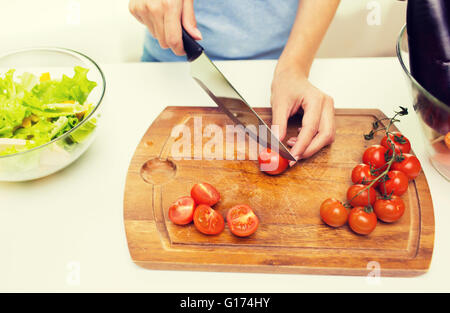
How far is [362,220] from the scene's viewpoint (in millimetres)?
761

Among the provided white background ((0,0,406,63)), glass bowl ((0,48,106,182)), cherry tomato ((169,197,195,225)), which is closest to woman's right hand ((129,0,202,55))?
glass bowl ((0,48,106,182))

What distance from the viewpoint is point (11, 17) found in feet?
4.92

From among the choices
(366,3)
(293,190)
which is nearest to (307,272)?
(293,190)

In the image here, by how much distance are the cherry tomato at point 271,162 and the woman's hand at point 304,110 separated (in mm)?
26

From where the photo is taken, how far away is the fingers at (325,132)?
92cm

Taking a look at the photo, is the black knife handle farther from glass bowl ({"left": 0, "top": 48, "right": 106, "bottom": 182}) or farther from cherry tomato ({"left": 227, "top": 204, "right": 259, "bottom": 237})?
cherry tomato ({"left": 227, "top": 204, "right": 259, "bottom": 237})

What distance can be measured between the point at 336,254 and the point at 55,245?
608 mm

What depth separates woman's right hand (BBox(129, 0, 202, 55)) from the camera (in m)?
0.90

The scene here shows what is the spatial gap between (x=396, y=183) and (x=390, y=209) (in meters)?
0.08

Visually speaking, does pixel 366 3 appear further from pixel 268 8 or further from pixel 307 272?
pixel 307 272

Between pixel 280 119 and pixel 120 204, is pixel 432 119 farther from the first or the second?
pixel 120 204

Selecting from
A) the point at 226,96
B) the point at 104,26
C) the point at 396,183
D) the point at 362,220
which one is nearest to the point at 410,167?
the point at 396,183

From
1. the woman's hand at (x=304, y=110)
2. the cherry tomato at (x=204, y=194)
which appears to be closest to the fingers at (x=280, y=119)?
the woman's hand at (x=304, y=110)

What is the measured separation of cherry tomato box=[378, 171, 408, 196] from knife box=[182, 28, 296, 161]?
0.70ft
